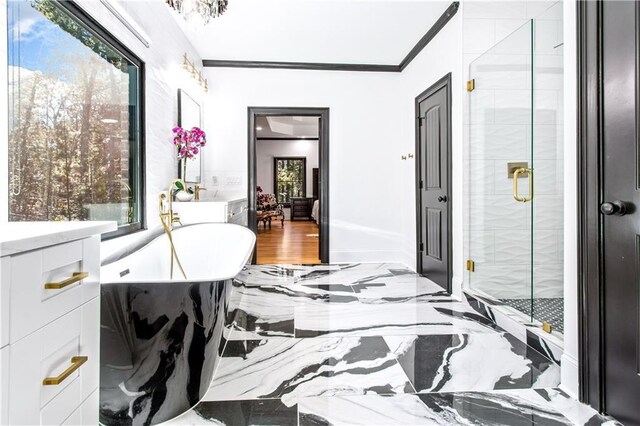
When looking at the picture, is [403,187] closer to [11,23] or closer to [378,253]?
[378,253]

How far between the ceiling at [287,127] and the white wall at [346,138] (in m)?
4.26

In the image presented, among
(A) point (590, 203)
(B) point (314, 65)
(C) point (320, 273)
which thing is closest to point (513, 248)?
(A) point (590, 203)

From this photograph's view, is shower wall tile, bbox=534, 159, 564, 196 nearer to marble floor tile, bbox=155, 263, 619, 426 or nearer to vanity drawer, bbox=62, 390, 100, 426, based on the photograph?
marble floor tile, bbox=155, 263, 619, 426

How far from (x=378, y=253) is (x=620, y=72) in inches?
137

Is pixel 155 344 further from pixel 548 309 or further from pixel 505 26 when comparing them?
pixel 505 26

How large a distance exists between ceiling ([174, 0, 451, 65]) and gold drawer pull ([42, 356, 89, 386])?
3.14 meters

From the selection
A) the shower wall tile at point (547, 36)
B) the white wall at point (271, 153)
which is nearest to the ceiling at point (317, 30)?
the shower wall tile at point (547, 36)

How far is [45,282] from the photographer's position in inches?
28.6

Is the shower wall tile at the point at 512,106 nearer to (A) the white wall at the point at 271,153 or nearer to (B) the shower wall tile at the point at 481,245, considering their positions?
(B) the shower wall tile at the point at 481,245

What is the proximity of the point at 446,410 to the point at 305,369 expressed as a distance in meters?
0.71

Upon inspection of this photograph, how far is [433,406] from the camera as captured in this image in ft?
5.00

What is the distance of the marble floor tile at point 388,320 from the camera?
7.74 ft

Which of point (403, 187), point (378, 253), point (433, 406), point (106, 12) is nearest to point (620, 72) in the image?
point (433, 406)

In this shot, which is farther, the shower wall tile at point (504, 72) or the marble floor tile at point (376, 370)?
the shower wall tile at point (504, 72)
